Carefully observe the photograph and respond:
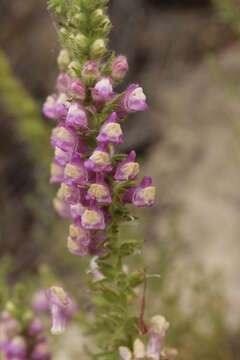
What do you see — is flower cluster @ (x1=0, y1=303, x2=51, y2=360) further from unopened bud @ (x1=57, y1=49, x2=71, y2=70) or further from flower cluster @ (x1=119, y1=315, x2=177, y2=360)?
unopened bud @ (x1=57, y1=49, x2=71, y2=70)

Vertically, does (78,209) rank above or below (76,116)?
below

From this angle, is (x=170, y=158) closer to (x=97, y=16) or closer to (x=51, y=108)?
(x=51, y=108)

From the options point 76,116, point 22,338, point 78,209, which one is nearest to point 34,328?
point 22,338

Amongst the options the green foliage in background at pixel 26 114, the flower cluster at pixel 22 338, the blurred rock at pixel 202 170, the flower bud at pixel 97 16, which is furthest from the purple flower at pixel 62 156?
the blurred rock at pixel 202 170

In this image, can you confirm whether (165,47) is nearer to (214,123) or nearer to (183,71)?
(183,71)

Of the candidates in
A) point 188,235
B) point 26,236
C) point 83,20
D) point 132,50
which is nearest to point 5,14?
point 132,50

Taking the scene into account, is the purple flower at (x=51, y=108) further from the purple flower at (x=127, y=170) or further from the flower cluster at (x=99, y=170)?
the purple flower at (x=127, y=170)
